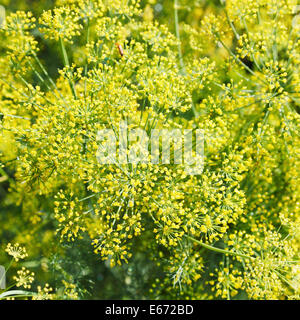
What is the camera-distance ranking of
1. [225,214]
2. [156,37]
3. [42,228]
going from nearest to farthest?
1. [225,214]
2. [156,37]
3. [42,228]

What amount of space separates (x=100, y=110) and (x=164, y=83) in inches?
19.2

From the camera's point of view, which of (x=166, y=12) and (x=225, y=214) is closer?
(x=225, y=214)

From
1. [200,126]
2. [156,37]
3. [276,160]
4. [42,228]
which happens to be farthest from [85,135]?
[276,160]

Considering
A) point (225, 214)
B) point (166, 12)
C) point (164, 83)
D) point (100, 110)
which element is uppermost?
point (166, 12)

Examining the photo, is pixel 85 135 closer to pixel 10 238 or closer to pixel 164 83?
pixel 164 83

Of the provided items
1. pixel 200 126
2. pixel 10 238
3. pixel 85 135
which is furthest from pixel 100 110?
pixel 10 238

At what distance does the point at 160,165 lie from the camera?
2029 mm

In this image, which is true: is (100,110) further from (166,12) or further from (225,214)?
(166,12)

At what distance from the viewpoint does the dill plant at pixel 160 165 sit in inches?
78.5

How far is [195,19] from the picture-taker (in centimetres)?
321

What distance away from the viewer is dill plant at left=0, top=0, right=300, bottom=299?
6.55 feet
